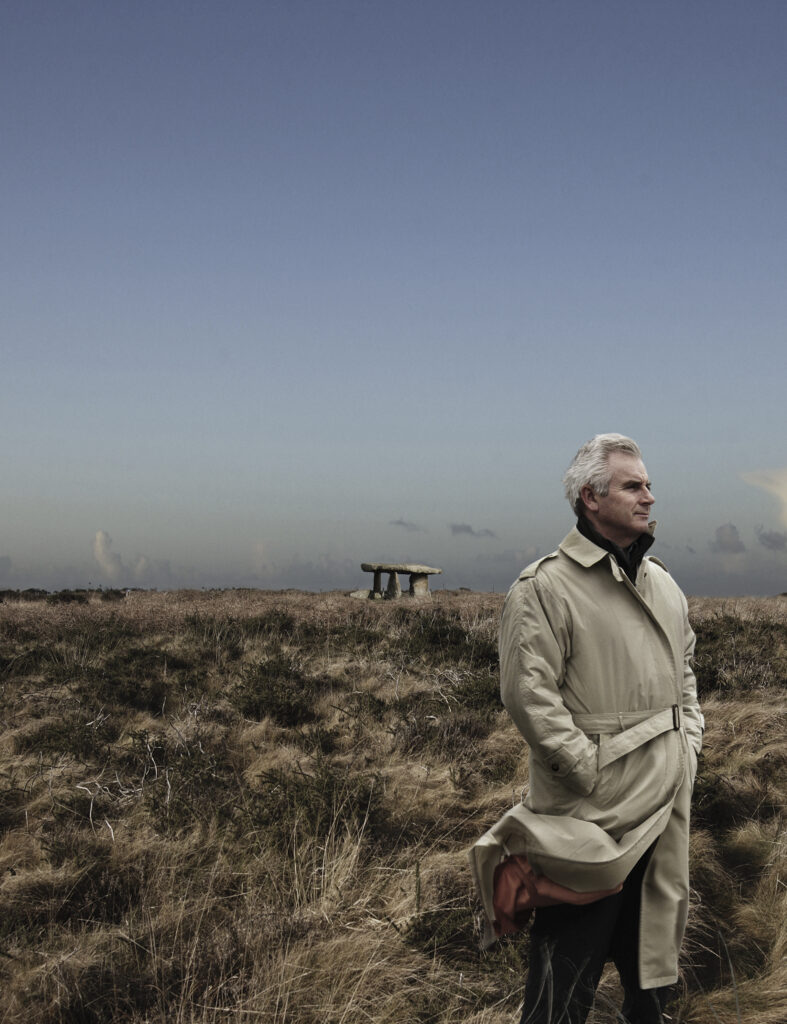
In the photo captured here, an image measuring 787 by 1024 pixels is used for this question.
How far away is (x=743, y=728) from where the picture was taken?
270 inches

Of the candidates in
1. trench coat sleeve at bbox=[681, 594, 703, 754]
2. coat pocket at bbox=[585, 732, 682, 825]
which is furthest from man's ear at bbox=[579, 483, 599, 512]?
coat pocket at bbox=[585, 732, 682, 825]

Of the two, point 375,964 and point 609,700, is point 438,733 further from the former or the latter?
point 609,700

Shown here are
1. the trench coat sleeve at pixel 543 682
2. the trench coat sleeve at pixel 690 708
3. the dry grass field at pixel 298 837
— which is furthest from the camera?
the dry grass field at pixel 298 837

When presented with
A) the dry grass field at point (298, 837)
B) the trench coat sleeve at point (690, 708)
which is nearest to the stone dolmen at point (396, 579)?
the dry grass field at point (298, 837)

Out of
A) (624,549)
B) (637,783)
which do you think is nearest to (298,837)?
(637,783)

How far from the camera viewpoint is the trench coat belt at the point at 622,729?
8.28ft

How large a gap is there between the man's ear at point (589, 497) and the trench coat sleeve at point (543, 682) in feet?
1.21

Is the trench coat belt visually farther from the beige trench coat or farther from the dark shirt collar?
the dark shirt collar

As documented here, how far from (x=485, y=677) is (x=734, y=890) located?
11.4 feet

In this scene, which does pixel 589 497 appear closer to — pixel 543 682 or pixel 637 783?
pixel 543 682

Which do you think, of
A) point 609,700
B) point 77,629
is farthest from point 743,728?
point 77,629

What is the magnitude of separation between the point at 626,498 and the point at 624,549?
0.24m

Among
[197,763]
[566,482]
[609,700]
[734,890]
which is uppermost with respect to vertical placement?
[566,482]

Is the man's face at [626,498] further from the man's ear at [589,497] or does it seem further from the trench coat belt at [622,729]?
the trench coat belt at [622,729]
